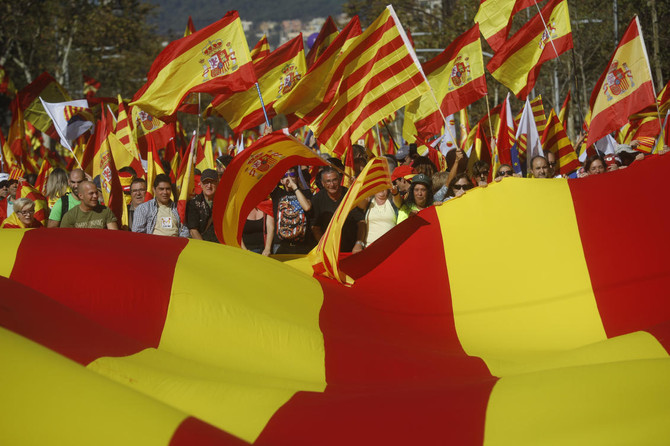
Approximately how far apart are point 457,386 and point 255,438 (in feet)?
3.37

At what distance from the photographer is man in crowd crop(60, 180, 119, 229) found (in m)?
7.65

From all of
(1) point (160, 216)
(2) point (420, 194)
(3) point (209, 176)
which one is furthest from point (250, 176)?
(2) point (420, 194)

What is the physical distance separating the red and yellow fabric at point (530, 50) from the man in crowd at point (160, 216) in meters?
4.51

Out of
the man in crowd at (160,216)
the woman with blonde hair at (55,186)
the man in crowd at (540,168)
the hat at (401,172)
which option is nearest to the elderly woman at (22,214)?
the man in crowd at (160,216)

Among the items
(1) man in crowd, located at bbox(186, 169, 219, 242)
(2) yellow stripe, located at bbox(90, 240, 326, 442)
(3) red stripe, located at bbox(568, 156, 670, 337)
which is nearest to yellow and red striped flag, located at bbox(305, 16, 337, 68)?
(1) man in crowd, located at bbox(186, 169, 219, 242)

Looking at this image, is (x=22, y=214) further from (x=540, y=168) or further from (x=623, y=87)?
(x=623, y=87)

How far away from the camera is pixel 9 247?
15.7ft

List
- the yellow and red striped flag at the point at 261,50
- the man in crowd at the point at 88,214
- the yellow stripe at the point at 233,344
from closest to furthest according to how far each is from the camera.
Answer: the yellow stripe at the point at 233,344 < the man in crowd at the point at 88,214 < the yellow and red striped flag at the point at 261,50

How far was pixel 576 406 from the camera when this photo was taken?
3529mm

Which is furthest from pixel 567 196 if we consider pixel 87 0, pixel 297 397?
pixel 87 0

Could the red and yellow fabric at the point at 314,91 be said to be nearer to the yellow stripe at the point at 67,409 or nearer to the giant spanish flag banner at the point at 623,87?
the giant spanish flag banner at the point at 623,87

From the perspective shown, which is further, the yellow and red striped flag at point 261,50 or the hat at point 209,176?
the yellow and red striped flag at point 261,50

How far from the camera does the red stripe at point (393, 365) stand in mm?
3584

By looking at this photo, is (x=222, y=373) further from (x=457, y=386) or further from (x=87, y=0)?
(x=87, y=0)
